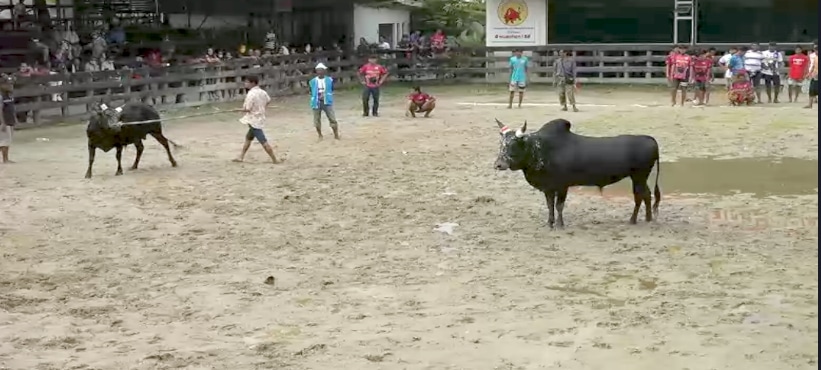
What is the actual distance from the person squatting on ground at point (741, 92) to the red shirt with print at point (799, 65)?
3.73 ft

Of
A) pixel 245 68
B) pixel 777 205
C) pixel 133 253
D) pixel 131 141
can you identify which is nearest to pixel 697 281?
pixel 777 205

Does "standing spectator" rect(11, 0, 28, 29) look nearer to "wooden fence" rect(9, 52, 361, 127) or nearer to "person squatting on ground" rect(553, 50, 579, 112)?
"wooden fence" rect(9, 52, 361, 127)

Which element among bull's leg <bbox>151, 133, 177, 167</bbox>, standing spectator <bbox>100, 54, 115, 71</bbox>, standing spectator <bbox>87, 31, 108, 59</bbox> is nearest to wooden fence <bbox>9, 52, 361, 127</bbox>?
standing spectator <bbox>100, 54, 115, 71</bbox>

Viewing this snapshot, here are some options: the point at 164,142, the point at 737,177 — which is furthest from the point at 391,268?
the point at 164,142

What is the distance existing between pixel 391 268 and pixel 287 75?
1959cm

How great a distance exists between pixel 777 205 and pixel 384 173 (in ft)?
16.6

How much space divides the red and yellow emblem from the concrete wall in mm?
4856

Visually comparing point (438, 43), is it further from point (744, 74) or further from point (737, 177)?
point (737, 177)

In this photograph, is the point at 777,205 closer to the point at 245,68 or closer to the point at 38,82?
the point at 38,82

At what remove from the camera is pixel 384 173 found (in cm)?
1471

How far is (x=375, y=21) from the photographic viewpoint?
36.1 m

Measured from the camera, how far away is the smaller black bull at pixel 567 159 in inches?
424

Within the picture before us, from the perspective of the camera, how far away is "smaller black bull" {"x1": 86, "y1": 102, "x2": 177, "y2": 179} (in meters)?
14.6

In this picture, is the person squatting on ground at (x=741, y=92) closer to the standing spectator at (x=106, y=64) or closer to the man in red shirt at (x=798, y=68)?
the man in red shirt at (x=798, y=68)
